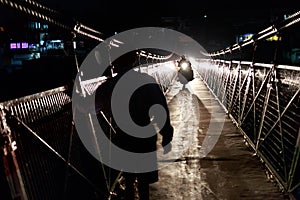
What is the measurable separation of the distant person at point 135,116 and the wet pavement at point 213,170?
309mm

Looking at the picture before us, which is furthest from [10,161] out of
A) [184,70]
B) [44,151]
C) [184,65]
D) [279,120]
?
[184,70]

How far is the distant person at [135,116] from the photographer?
12.5 feet

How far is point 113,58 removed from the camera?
15.1 feet

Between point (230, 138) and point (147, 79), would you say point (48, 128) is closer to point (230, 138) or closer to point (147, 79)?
point (147, 79)

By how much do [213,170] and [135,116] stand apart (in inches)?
84.6

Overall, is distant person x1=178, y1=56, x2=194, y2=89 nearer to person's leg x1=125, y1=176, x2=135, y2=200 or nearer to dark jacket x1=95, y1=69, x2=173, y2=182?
dark jacket x1=95, y1=69, x2=173, y2=182

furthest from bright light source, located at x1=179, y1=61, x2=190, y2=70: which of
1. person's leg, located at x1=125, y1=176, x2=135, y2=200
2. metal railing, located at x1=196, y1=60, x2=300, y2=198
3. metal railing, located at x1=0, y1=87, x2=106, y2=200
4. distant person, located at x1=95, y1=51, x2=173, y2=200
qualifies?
metal railing, located at x1=0, y1=87, x2=106, y2=200

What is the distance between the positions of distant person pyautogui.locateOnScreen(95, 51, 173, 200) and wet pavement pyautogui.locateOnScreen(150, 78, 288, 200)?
0.31 meters

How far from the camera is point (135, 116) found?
154 inches

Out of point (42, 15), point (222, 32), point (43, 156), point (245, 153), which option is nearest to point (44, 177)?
point (43, 156)

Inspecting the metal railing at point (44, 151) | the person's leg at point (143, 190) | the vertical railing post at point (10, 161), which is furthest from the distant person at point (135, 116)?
the vertical railing post at point (10, 161)

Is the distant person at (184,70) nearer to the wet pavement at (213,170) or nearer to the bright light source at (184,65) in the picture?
the bright light source at (184,65)

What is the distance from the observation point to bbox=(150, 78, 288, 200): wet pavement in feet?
14.6

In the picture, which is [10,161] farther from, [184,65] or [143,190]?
[184,65]
